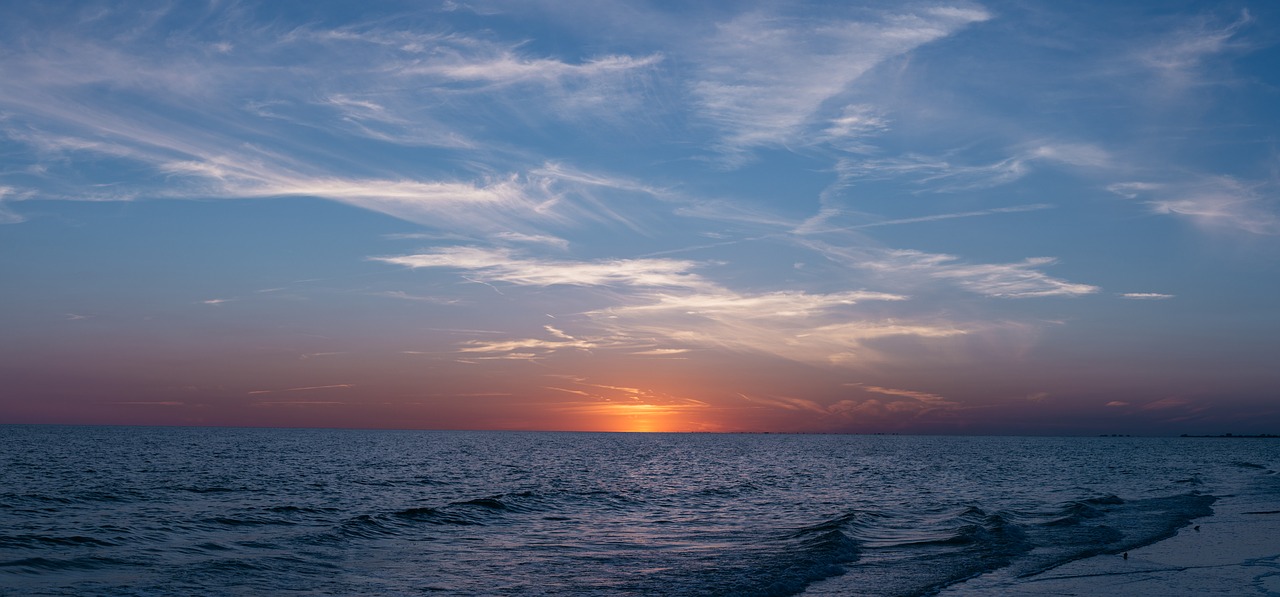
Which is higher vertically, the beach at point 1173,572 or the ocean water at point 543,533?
the beach at point 1173,572

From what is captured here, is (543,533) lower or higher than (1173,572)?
lower

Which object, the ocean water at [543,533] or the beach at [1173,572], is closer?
the beach at [1173,572]

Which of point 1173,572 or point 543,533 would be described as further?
point 543,533

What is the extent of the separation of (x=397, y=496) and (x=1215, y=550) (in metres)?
41.5

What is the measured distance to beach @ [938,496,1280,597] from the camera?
2152cm

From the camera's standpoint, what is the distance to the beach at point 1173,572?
21516 millimetres

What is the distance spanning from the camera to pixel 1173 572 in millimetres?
24250

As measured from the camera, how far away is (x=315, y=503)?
46500 millimetres

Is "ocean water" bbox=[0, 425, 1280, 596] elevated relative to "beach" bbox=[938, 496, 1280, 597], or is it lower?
lower

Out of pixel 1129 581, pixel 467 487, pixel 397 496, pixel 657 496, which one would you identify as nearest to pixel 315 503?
pixel 397 496

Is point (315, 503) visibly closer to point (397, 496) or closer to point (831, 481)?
point (397, 496)

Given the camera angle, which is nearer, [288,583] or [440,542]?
[288,583]

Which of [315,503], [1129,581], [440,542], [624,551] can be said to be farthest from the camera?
[315,503]

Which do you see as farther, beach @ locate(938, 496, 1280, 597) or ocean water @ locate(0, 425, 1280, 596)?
ocean water @ locate(0, 425, 1280, 596)
